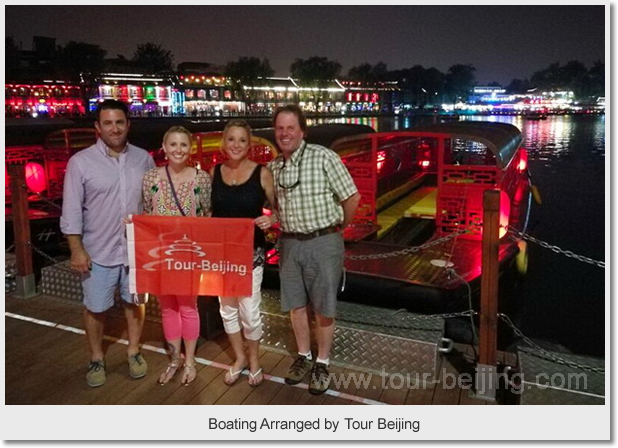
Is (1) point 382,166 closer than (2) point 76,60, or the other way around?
(1) point 382,166

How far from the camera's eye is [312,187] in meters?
3.85

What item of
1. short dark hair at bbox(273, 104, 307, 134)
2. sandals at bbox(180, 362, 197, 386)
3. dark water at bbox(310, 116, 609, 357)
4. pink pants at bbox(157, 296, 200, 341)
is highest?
short dark hair at bbox(273, 104, 307, 134)

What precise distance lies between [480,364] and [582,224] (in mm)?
15924

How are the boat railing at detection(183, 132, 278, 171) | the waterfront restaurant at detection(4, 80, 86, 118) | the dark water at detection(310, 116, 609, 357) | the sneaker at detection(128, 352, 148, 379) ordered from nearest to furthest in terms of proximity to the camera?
the sneaker at detection(128, 352, 148, 379) → the dark water at detection(310, 116, 609, 357) → the boat railing at detection(183, 132, 278, 171) → the waterfront restaurant at detection(4, 80, 86, 118)

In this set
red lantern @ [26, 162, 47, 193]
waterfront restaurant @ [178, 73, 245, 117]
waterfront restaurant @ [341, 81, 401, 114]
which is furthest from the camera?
waterfront restaurant @ [341, 81, 401, 114]

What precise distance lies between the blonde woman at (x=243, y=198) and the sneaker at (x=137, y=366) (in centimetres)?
91

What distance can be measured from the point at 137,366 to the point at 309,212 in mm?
2130

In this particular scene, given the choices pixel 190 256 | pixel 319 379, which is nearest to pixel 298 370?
pixel 319 379

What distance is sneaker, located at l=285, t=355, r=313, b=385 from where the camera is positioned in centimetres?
438

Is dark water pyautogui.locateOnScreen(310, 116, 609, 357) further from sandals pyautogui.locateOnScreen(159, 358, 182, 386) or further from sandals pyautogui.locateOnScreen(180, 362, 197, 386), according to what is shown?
sandals pyautogui.locateOnScreen(159, 358, 182, 386)

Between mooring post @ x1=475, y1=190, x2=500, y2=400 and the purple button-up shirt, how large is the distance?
9.12 ft

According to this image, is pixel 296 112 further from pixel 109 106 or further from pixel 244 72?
pixel 244 72

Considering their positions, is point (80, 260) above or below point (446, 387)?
above

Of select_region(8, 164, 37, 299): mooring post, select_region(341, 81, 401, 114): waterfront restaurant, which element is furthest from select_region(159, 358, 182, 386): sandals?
select_region(341, 81, 401, 114): waterfront restaurant
